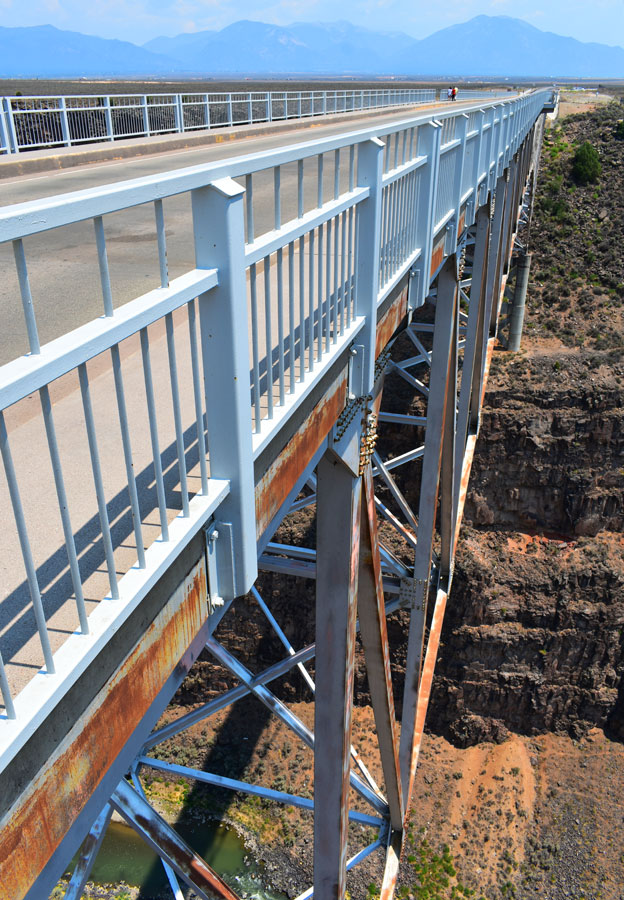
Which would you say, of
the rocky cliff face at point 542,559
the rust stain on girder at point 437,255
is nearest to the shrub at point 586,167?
the rocky cliff face at point 542,559

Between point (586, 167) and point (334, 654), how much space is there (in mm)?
31749

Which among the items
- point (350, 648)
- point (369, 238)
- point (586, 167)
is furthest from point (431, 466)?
point (586, 167)

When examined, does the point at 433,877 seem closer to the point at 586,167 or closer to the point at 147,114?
Result: the point at 147,114

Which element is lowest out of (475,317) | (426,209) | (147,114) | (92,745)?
(475,317)

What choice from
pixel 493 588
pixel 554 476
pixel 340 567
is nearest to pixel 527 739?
pixel 493 588

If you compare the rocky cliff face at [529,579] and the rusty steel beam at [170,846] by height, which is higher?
the rusty steel beam at [170,846]

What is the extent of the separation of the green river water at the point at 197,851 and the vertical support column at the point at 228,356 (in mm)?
15597

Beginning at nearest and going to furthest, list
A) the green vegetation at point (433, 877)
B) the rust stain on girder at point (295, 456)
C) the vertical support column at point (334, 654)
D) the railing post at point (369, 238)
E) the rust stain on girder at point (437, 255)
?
the rust stain on girder at point (295, 456)
the railing post at point (369, 238)
the vertical support column at point (334, 654)
the rust stain on girder at point (437, 255)
the green vegetation at point (433, 877)

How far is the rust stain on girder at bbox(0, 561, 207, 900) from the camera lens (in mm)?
1640

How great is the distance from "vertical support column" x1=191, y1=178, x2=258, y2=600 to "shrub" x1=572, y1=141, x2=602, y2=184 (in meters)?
33.2

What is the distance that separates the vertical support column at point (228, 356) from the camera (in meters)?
2.05

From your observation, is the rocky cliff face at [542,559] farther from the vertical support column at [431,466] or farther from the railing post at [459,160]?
the railing post at [459,160]

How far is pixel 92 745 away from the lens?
1915 mm

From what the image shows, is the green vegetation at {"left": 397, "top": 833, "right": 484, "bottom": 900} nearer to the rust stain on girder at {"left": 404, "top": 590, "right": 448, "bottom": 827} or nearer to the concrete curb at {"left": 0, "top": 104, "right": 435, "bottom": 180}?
the rust stain on girder at {"left": 404, "top": 590, "right": 448, "bottom": 827}
